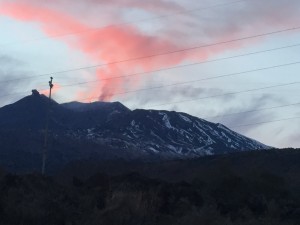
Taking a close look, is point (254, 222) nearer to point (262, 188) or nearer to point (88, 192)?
point (88, 192)

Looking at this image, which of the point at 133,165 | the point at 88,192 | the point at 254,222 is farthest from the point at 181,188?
the point at 133,165

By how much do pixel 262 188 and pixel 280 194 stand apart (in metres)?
3.03

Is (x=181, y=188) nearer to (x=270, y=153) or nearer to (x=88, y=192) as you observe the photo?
(x=88, y=192)

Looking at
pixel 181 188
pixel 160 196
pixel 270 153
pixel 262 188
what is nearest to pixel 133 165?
pixel 270 153

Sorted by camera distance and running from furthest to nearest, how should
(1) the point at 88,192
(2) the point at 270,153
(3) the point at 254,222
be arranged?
1. (2) the point at 270,153
2. (1) the point at 88,192
3. (3) the point at 254,222

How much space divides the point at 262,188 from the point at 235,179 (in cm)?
483

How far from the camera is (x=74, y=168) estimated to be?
411ft

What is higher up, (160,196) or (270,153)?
(270,153)

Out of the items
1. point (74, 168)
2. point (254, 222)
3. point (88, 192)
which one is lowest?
point (254, 222)

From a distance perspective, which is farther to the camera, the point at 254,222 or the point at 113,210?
the point at 113,210

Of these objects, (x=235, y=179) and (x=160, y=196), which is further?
(x=235, y=179)

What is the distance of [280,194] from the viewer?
2707 inches

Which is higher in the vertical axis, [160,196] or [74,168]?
[74,168]

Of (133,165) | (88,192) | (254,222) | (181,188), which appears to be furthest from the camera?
(133,165)
